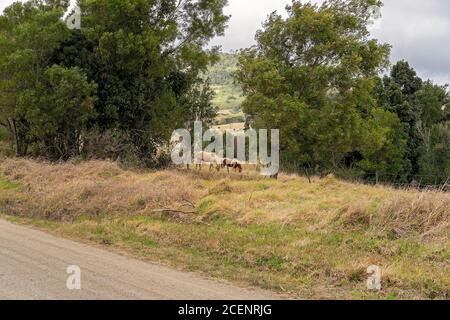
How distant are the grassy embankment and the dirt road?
628mm

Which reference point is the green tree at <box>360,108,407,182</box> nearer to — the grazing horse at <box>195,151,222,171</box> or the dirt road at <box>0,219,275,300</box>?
the grazing horse at <box>195,151,222,171</box>

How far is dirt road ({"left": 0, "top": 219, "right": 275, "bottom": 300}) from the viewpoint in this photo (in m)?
6.59

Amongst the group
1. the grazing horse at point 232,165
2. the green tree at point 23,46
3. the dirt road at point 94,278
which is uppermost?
the green tree at point 23,46

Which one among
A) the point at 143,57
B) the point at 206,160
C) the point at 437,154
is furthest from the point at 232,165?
the point at 437,154

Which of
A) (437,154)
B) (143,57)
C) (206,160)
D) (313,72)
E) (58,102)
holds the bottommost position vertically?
(437,154)

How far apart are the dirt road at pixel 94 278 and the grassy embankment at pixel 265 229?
628 mm

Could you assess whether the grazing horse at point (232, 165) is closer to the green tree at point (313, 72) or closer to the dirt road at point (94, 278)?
the green tree at point (313, 72)

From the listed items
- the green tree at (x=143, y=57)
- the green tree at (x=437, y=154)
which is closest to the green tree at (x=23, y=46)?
the green tree at (x=143, y=57)

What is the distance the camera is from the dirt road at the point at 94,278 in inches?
260

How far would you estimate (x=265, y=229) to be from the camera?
11.1 m

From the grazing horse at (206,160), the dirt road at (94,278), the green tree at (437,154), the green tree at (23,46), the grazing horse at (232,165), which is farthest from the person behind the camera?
the green tree at (437,154)

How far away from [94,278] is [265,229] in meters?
4.85

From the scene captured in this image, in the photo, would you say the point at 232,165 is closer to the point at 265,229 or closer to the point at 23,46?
the point at 23,46
